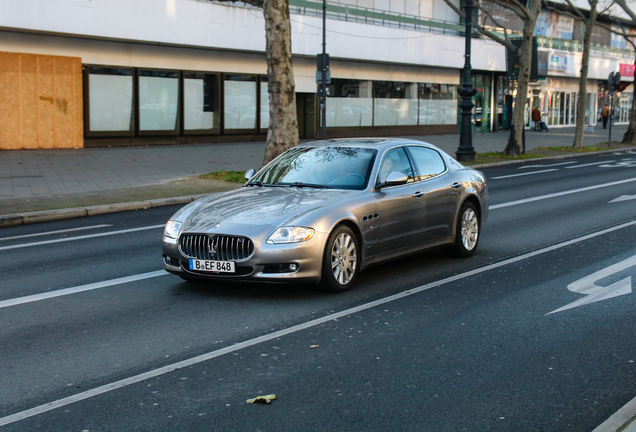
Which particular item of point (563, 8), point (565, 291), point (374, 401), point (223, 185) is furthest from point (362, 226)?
point (563, 8)

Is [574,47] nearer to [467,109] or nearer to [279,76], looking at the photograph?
[467,109]

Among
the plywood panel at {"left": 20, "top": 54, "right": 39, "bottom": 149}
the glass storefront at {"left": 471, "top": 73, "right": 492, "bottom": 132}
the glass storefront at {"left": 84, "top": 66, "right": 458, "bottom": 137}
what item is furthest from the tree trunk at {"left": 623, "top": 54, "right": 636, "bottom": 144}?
the plywood panel at {"left": 20, "top": 54, "right": 39, "bottom": 149}

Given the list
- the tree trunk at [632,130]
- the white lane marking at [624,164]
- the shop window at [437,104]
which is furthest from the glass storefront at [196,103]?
the white lane marking at [624,164]

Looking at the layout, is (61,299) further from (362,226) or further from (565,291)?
(565,291)

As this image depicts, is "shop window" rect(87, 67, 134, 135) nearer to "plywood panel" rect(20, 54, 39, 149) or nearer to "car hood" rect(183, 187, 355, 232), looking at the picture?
"plywood panel" rect(20, 54, 39, 149)

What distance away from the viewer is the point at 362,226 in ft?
25.5

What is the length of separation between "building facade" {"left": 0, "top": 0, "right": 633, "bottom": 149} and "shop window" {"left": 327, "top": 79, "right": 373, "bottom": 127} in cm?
6

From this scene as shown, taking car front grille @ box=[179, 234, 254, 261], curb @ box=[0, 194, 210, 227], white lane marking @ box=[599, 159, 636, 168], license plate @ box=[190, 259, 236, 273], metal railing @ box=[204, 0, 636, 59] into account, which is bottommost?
curb @ box=[0, 194, 210, 227]

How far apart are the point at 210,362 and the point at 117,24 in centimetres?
2525

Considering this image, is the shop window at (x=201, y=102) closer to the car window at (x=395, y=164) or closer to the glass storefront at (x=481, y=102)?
the glass storefront at (x=481, y=102)

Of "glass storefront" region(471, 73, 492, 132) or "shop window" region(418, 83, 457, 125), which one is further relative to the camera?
"glass storefront" region(471, 73, 492, 132)

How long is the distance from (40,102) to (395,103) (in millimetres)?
21687

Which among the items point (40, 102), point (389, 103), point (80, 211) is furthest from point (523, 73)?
point (80, 211)

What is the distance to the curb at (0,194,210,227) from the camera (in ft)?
42.8
